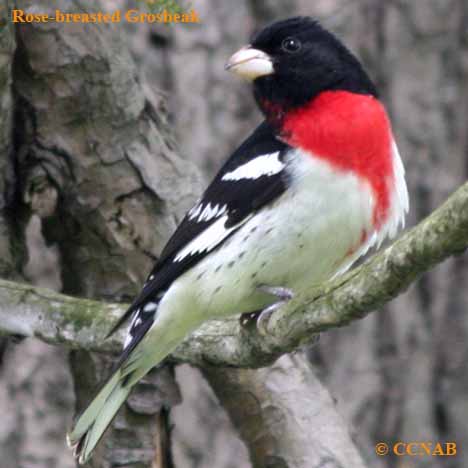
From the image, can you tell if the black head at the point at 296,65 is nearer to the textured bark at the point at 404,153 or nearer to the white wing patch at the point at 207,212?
the white wing patch at the point at 207,212

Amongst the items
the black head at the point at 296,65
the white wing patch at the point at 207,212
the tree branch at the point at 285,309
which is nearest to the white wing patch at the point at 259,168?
the white wing patch at the point at 207,212

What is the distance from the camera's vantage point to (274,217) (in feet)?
12.0

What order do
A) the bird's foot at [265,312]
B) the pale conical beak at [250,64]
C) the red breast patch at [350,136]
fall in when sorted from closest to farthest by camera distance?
the bird's foot at [265,312]
the red breast patch at [350,136]
the pale conical beak at [250,64]

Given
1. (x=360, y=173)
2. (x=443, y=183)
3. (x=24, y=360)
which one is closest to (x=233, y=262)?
(x=360, y=173)

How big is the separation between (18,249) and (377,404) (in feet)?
6.55

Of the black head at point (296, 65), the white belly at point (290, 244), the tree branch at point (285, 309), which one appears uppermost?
the black head at point (296, 65)

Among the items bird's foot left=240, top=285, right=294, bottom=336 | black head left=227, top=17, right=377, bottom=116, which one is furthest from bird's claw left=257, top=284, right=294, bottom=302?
black head left=227, top=17, right=377, bottom=116

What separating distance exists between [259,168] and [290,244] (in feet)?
1.06

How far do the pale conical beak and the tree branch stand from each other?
80 centimetres

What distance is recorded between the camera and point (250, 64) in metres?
3.99

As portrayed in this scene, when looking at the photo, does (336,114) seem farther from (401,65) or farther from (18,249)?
(401,65)

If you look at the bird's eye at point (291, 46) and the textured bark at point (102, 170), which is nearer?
the bird's eye at point (291, 46)

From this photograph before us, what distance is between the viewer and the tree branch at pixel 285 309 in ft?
8.80

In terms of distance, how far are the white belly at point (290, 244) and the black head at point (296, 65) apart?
1.12 feet
